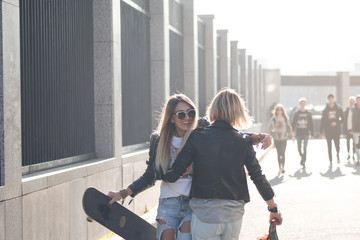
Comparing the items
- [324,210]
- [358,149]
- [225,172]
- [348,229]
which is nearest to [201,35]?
[358,149]

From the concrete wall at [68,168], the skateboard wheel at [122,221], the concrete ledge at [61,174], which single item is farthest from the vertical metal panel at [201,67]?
the skateboard wheel at [122,221]

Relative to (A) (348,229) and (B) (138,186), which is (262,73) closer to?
(A) (348,229)

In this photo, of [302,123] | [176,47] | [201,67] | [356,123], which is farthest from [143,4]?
[201,67]

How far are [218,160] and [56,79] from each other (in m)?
3.67

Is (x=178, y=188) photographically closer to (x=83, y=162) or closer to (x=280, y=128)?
(x=83, y=162)

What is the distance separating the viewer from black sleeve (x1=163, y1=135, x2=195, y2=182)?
4.28 meters

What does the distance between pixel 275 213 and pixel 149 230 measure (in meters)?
0.91

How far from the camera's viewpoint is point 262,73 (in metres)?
53.1

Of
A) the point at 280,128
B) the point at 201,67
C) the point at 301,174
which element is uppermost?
the point at 201,67

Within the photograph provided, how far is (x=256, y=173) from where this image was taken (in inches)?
172

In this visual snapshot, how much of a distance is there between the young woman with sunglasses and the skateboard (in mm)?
77

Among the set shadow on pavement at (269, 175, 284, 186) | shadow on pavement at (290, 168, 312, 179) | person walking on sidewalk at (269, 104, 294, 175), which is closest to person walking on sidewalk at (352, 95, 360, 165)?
shadow on pavement at (290, 168, 312, 179)

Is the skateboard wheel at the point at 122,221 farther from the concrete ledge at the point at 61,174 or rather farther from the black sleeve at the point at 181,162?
the concrete ledge at the point at 61,174

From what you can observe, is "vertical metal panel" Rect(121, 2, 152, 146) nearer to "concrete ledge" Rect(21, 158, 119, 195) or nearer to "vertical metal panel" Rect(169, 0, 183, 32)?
"concrete ledge" Rect(21, 158, 119, 195)
